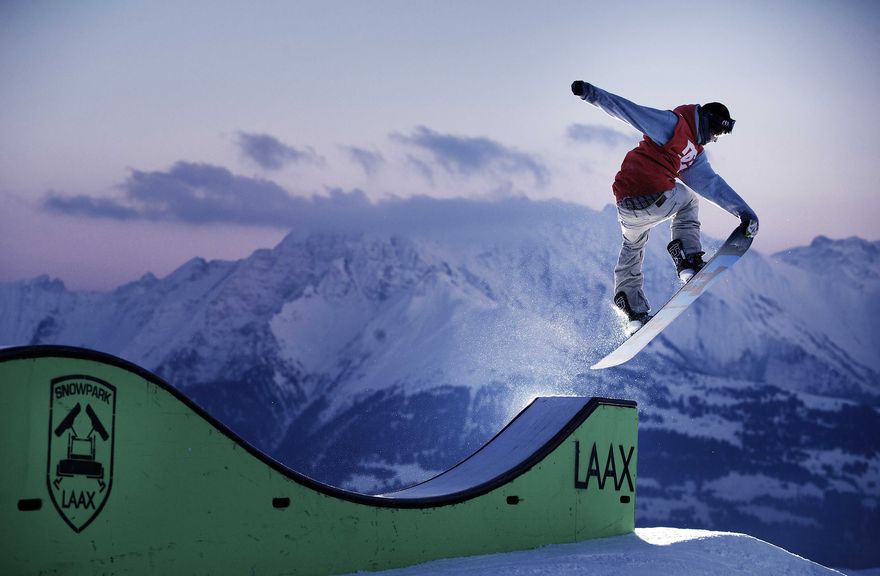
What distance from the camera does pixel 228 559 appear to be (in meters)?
7.52

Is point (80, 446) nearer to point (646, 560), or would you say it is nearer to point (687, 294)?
point (646, 560)

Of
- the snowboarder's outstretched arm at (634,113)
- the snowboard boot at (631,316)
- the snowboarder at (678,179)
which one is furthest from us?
the snowboard boot at (631,316)

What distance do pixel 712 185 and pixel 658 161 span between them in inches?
22.1

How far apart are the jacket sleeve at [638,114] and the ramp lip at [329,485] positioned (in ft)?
8.85

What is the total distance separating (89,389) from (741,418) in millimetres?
136205

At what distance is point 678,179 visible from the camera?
31.2 ft

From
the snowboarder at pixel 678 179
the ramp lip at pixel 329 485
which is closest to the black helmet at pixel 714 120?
the snowboarder at pixel 678 179

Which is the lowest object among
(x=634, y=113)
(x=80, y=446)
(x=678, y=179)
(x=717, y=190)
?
(x=80, y=446)

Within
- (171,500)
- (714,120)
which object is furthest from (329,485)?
(714,120)

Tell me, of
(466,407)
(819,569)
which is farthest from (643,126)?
(466,407)

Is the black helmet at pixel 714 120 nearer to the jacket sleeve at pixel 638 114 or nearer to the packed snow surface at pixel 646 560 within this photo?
the jacket sleeve at pixel 638 114

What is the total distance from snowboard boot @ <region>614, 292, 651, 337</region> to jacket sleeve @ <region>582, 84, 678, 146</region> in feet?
5.57

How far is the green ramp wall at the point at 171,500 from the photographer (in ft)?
21.7

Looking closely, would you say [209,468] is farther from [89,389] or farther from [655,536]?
[655,536]
